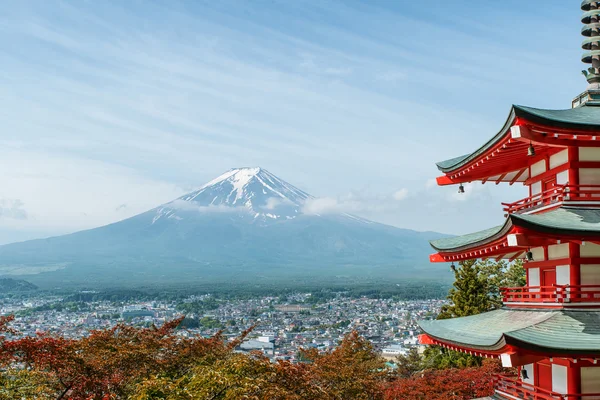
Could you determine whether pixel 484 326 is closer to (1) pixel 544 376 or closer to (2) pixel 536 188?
(1) pixel 544 376

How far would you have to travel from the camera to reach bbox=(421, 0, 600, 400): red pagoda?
855 centimetres

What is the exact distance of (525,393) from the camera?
32.9 ft

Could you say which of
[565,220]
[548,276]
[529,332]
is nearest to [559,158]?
[565,220]

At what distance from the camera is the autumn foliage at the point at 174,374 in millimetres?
9945

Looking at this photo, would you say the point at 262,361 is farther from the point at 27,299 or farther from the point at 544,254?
the point at 27,299

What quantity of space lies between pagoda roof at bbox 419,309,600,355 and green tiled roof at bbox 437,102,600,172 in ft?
9.36

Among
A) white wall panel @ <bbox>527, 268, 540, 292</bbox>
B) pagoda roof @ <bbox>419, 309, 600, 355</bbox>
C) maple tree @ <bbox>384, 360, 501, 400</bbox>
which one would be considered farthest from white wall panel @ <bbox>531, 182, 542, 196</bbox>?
maple tree @ <bbox>384, 360, 501, 400</bbox>

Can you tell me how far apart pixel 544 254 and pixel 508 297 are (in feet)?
4.11

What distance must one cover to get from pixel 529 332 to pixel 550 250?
198cm

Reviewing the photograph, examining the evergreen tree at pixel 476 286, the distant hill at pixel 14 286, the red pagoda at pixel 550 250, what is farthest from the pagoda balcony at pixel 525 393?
the distant hill at pixel 14 286

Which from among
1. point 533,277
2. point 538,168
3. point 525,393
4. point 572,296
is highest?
point 538,168

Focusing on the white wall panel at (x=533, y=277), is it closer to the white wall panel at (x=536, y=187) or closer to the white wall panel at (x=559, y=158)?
the white wall panel at (x=536, y=187)

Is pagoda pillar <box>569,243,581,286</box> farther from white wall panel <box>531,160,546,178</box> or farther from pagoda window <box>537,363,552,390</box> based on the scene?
white wall panel <box>531,160,546,178</box>

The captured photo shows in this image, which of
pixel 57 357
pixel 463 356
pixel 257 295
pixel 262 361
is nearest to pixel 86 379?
pixel 57 357
